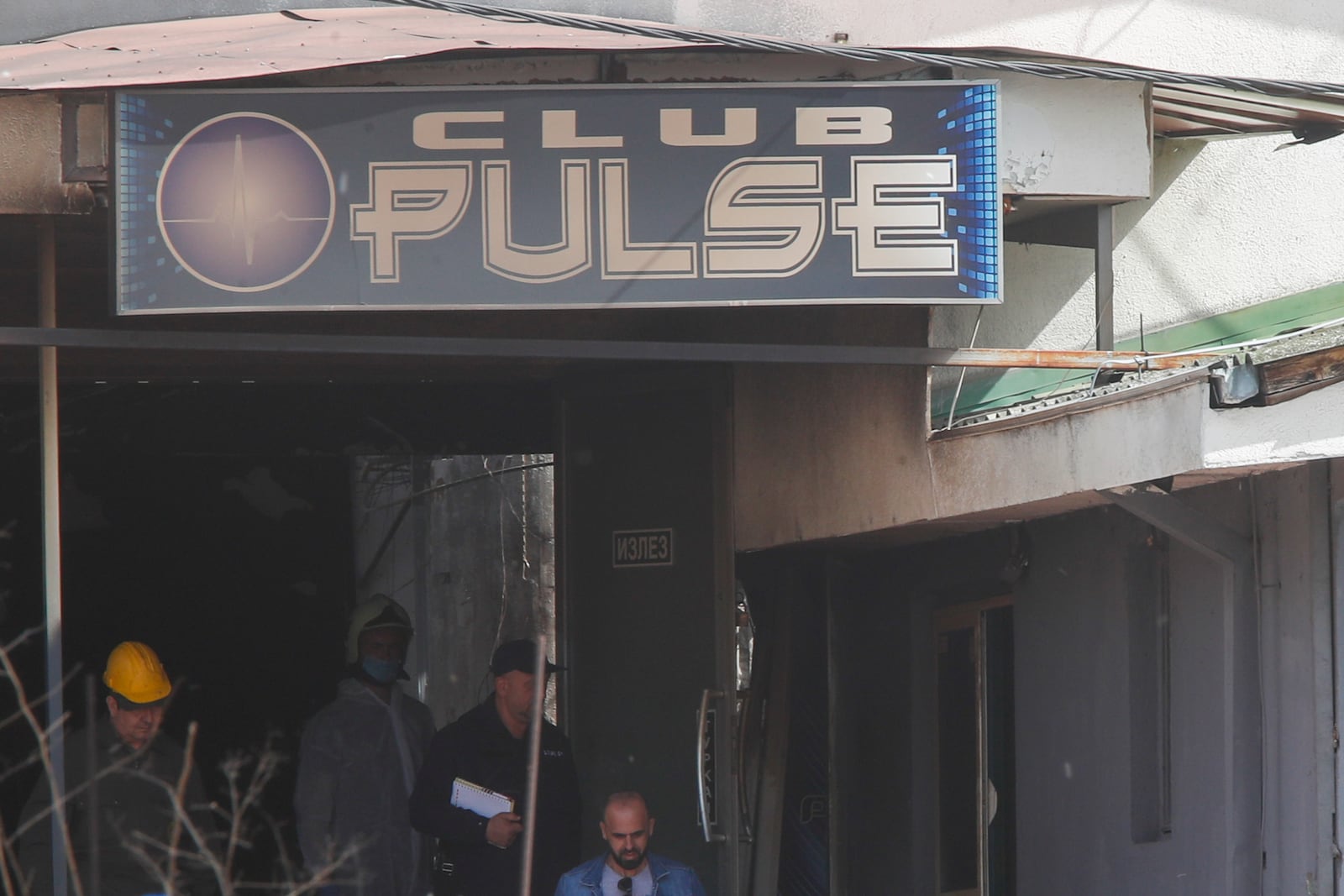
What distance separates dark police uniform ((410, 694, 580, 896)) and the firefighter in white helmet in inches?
11.4

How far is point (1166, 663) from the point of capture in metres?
6.71

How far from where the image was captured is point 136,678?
6.57 metres

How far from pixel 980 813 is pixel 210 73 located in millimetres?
4774

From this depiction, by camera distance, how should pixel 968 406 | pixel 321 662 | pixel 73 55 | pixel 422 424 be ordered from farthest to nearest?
1. pixel 321 662
2. pixel 422 424
3. pixel 968 406
4. pixel 73 55

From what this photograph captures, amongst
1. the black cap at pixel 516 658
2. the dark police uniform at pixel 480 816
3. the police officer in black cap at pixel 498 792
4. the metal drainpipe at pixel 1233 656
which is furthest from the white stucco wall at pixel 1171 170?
the dark police uniform at pixel 480 816

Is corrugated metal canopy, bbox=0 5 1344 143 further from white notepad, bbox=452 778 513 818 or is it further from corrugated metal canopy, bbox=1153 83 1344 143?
white notepad, bbox=452 778 513 818

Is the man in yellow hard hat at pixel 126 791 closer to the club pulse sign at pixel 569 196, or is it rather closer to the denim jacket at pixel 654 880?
the denim jacket at pixel 654 880

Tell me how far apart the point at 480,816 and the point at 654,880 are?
67 centimetres

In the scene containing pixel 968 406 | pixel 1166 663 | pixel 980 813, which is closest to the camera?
pixel 1166 663

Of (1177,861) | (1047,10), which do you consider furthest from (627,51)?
(1177,861)

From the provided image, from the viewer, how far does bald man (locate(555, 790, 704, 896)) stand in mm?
6445

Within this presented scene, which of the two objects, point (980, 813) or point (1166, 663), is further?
point (980, 813)

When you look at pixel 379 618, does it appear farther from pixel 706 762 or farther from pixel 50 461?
pixel 50 461

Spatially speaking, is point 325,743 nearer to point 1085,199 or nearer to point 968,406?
point 968,406
